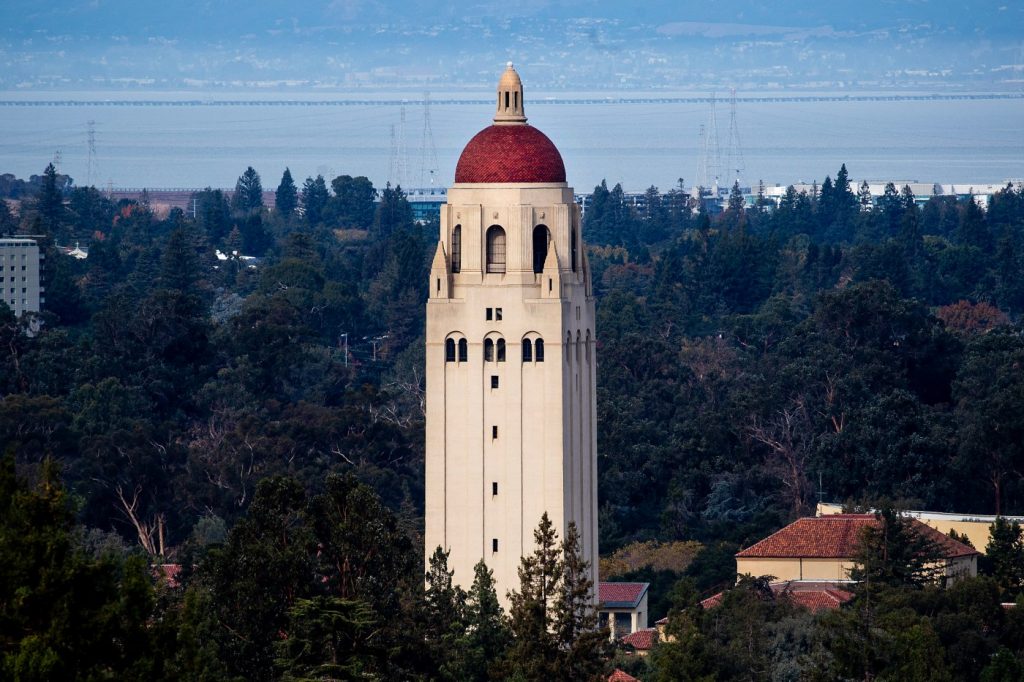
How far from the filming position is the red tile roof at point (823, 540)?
65.4 m

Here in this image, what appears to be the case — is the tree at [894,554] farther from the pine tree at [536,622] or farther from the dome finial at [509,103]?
the pine tree at [536,622]

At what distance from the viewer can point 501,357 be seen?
177 ft

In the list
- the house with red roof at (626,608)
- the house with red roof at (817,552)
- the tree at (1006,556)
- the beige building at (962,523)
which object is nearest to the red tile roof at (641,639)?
the house with red roof at (626,608)

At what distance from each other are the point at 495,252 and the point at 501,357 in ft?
6.44

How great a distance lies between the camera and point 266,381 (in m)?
98.9

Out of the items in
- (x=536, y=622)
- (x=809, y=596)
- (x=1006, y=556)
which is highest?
(x=1006, y=556)

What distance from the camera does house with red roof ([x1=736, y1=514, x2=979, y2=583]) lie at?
6519cm

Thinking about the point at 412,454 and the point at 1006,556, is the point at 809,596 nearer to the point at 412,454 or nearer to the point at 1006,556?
the point at 1006,556

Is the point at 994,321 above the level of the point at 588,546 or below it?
above

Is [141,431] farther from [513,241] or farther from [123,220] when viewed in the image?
[123,220]

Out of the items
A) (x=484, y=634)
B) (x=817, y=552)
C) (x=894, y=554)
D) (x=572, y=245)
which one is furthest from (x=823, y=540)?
(x=484, y=634)

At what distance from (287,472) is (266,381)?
2006 centimetres

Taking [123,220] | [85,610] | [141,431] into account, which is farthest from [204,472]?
[123,220]

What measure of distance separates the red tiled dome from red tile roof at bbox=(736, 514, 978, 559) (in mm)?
14453
